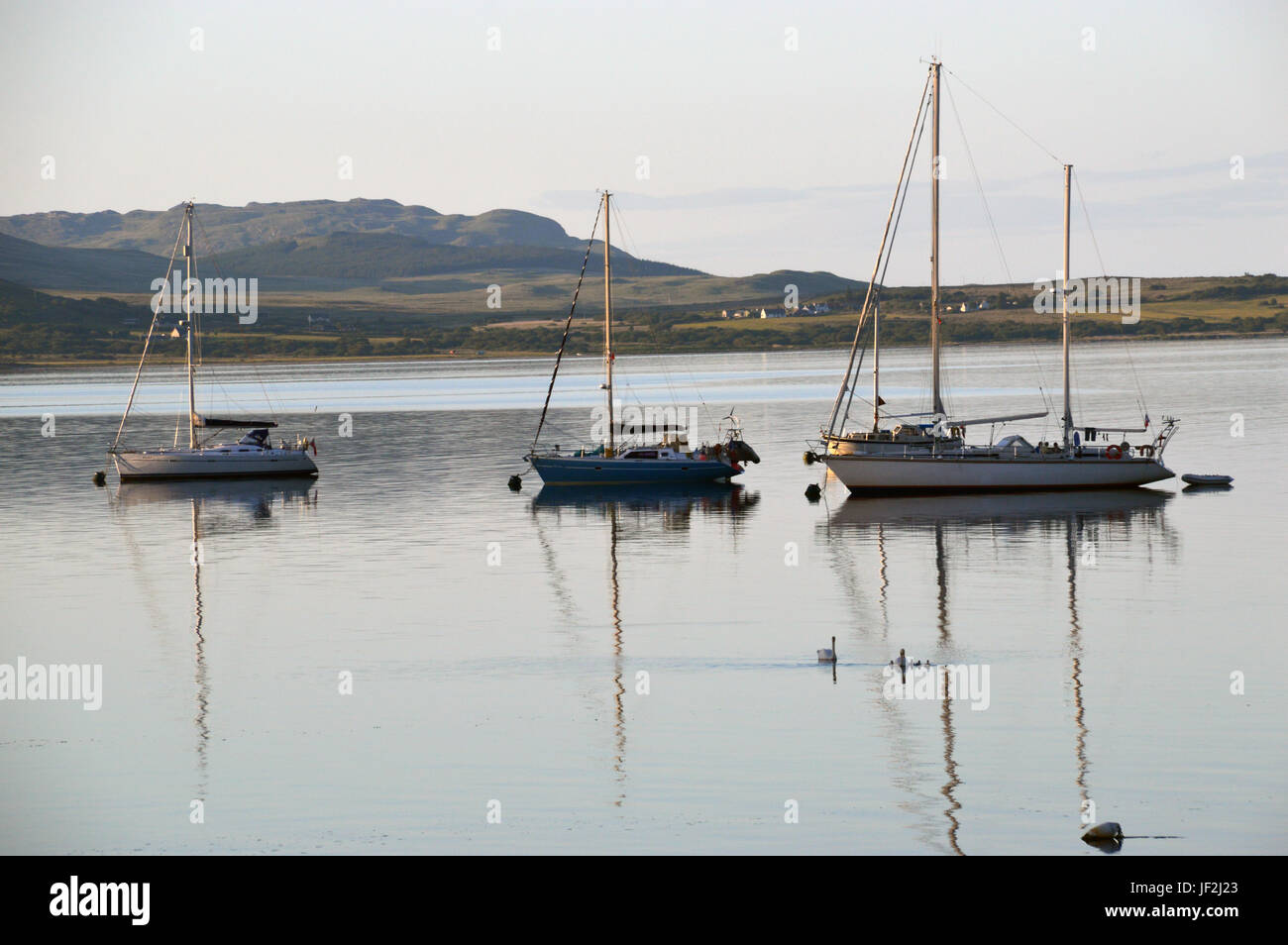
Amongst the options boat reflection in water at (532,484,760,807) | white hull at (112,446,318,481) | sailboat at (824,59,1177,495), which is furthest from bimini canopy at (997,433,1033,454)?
white hull at (112,446,318,481)

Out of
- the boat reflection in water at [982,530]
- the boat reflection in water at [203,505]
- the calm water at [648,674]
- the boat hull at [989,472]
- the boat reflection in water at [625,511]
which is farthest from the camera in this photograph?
the boat hull at [989,472]

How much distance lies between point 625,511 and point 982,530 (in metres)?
17.3

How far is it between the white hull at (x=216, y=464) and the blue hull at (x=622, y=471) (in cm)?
1475

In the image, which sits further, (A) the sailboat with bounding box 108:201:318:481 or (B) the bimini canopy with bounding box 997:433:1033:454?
(A) the sailboat with bounding box 108:201:318:481

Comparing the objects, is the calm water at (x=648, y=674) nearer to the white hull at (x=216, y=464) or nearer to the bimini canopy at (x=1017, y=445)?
the bimini canopy at (x=1017, y=445)

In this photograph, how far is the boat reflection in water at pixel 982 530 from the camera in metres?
32.1

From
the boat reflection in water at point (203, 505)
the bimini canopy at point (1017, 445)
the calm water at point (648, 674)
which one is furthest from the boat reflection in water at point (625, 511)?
the bimini canopy at point (1017, 445)

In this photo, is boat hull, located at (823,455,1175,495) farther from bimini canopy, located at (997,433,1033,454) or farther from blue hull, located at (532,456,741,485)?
blue hull, located at (532,456,741,485)

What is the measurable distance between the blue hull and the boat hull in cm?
821

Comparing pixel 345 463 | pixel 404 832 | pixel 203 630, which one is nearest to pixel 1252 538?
pixel 203 630

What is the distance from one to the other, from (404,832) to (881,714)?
33.2ft

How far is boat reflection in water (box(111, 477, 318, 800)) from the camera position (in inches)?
1853

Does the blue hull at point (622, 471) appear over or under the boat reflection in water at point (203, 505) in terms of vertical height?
over

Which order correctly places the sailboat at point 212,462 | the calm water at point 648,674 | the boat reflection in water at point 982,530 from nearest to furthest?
the calm water at point 648,674 < the boat reflection in water at point 982,530 < the sailboat at point 212,462
